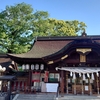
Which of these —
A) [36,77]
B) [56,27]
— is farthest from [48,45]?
[56,27]

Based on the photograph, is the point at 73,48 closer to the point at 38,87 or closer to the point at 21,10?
the point at 38,87

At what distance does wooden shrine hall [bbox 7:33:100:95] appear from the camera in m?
11.4

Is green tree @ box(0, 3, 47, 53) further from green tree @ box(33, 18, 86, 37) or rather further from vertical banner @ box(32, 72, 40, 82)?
vertical banner @ box(32, 72, 40, 82)

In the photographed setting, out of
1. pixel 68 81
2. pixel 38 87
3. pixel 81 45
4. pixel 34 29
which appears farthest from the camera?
pixel 34 29

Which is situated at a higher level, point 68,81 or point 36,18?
point 36,18

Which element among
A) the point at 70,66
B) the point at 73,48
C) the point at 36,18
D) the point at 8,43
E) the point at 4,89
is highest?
the point at 36,18

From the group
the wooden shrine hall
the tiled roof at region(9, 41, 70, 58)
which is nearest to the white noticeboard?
the wooden shrine hall

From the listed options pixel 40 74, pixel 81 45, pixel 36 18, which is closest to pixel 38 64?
pixel 40 74

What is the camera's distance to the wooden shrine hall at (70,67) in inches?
447

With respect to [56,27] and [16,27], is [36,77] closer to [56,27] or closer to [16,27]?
[16,27]

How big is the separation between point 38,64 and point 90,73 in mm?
4522

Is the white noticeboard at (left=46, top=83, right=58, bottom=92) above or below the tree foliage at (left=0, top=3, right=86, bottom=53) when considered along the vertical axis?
below

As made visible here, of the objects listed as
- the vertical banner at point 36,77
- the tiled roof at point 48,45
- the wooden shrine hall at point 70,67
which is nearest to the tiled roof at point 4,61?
the tiled roof at point 48,45

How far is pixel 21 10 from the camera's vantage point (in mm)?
21594
